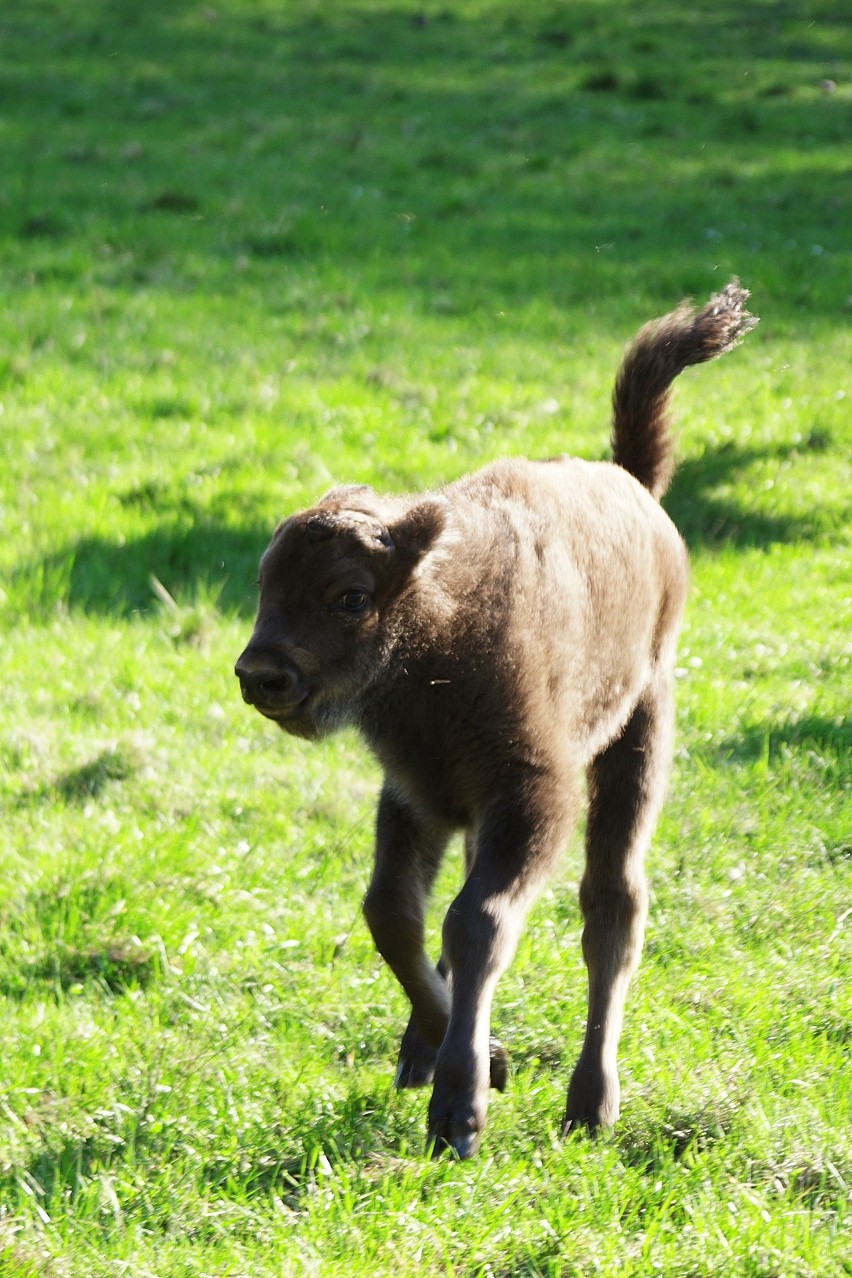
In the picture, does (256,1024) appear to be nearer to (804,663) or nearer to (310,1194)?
(310,1194)

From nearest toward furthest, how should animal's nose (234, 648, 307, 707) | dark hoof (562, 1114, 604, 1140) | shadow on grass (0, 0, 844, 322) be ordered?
animal's nose (234, 648, 307, 707) < dark hoof (562, 1114, 604, 1140) < shadow on grass (0, 0, 844, 322)

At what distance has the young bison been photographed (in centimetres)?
332

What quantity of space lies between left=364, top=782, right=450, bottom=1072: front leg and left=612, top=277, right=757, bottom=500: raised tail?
1412mm

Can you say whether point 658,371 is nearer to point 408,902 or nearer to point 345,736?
point 345,736

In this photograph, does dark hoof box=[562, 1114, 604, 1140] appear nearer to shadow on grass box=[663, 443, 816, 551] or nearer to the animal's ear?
the animal's ear

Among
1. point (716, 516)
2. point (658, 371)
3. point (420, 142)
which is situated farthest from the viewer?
point (420, 142)

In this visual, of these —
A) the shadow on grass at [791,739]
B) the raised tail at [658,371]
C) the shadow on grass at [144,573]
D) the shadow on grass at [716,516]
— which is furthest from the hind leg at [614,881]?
the shadow on grass at [716,516]

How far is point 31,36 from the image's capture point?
61.6 feet

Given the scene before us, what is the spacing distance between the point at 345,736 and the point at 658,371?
58.6 inches

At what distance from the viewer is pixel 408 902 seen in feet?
12.1

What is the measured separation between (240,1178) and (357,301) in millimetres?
8194

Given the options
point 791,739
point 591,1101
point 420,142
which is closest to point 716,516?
point 791,739

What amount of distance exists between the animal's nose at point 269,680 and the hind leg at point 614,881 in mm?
1076

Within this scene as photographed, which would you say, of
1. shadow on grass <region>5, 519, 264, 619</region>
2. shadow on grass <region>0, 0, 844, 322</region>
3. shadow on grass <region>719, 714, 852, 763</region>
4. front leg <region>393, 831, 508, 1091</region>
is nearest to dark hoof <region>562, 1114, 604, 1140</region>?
front leg <region>393, 831, 508, 1091</region>
